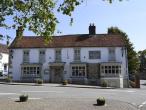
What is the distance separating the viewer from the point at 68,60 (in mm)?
53844

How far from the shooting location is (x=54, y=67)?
54094mm

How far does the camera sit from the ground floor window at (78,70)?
5303cm

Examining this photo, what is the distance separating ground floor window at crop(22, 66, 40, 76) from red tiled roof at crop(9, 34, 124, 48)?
3.59 meters


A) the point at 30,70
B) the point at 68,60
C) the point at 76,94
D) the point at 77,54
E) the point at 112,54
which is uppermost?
the point at 77,54

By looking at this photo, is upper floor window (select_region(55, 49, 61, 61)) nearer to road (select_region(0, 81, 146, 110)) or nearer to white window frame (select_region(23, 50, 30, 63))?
white window frame (select_region(23, 50, 30, 63))

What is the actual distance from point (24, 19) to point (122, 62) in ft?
116

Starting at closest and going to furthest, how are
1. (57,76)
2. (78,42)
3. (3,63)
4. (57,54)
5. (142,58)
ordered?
1. (57,76)
2. (57,54)
3. (78,42)
4. (3,63)
5. (142,58)

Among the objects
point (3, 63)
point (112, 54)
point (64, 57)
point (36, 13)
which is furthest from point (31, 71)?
point (36, 13)

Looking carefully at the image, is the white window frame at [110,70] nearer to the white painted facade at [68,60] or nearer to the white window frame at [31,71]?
the white painted facade at [68,60]

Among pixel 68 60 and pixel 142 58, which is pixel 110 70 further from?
pixel 142 58

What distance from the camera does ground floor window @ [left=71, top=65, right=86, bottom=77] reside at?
5303cm

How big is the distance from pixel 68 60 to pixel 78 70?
90.9 inches

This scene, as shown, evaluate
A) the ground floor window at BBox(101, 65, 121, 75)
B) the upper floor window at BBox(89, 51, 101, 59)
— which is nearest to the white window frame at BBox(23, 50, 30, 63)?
the upper floor window at BBox(89, 51, 101, 59)

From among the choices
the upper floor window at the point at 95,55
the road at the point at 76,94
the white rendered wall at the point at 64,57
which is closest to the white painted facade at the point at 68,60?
the white rendered wall at the point at 64,57
